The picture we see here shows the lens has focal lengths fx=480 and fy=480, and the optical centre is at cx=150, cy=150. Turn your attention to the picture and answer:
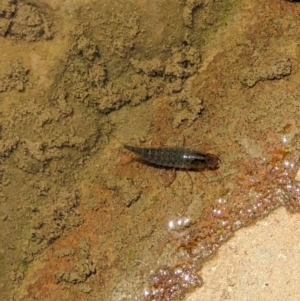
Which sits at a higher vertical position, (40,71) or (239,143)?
(40,71)

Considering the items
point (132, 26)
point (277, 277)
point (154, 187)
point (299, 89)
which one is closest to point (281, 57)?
point (299, 89)

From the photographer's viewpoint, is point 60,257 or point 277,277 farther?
point 60,257

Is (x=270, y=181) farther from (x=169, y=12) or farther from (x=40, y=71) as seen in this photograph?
(x=40, y=71)

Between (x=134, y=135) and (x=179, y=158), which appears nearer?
(x=179, y=158)

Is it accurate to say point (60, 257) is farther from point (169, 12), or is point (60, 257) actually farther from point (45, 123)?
point (169, 12)

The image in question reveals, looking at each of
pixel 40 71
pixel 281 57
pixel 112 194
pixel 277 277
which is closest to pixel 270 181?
pixel 277 277

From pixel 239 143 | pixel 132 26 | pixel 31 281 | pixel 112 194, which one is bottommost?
pixel 31 281
